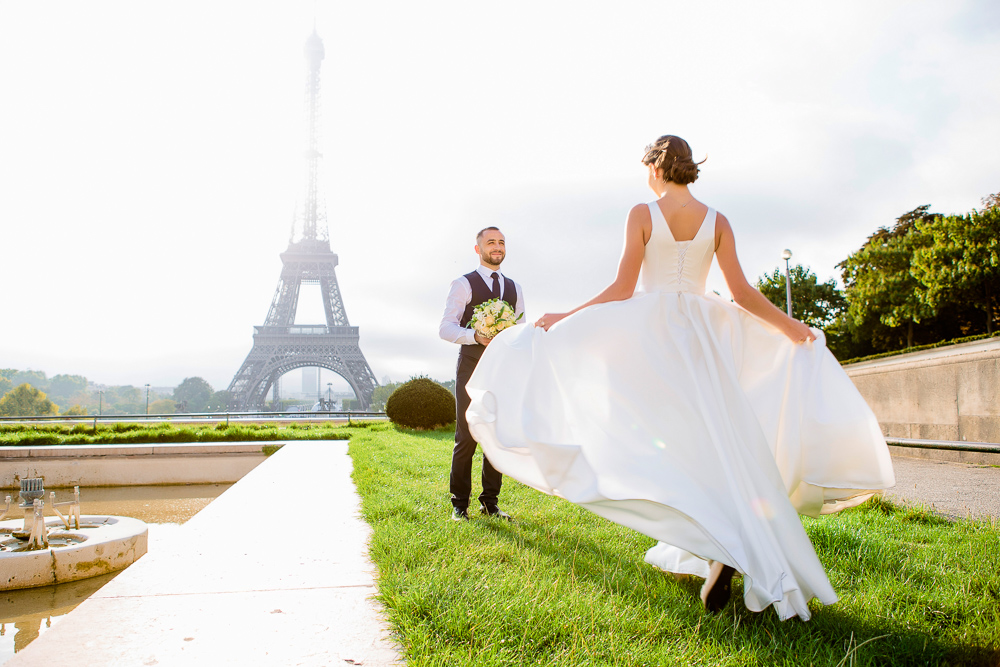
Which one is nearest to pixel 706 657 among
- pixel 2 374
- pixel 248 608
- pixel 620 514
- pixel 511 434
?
pixel 620 514

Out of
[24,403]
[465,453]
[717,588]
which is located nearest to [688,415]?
[717,588]

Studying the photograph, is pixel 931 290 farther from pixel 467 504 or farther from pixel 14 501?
pixel 14 501

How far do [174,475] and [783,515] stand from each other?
973cm

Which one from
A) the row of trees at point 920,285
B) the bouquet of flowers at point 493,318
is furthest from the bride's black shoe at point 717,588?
the row of trees at point 920,285

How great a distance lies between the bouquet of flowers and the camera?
134 inches

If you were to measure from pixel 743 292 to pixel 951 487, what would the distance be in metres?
4.73

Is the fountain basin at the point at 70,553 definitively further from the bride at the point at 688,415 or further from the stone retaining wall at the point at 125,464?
the bride at the point at 688,415

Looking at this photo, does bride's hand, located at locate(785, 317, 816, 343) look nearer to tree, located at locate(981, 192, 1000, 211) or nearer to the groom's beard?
the groom's beard

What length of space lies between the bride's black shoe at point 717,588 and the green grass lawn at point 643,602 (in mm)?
53

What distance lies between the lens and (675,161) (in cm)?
244

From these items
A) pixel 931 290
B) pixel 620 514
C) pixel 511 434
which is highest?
pixel 931 290

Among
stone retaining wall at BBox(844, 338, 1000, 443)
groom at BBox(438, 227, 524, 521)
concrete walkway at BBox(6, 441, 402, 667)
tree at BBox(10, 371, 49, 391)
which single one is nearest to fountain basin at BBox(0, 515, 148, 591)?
concrete walkway at BBox(6, 441, 402, 667)

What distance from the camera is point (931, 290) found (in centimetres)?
2238

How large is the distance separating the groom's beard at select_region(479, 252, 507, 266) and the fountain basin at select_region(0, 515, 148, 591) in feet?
12.7
